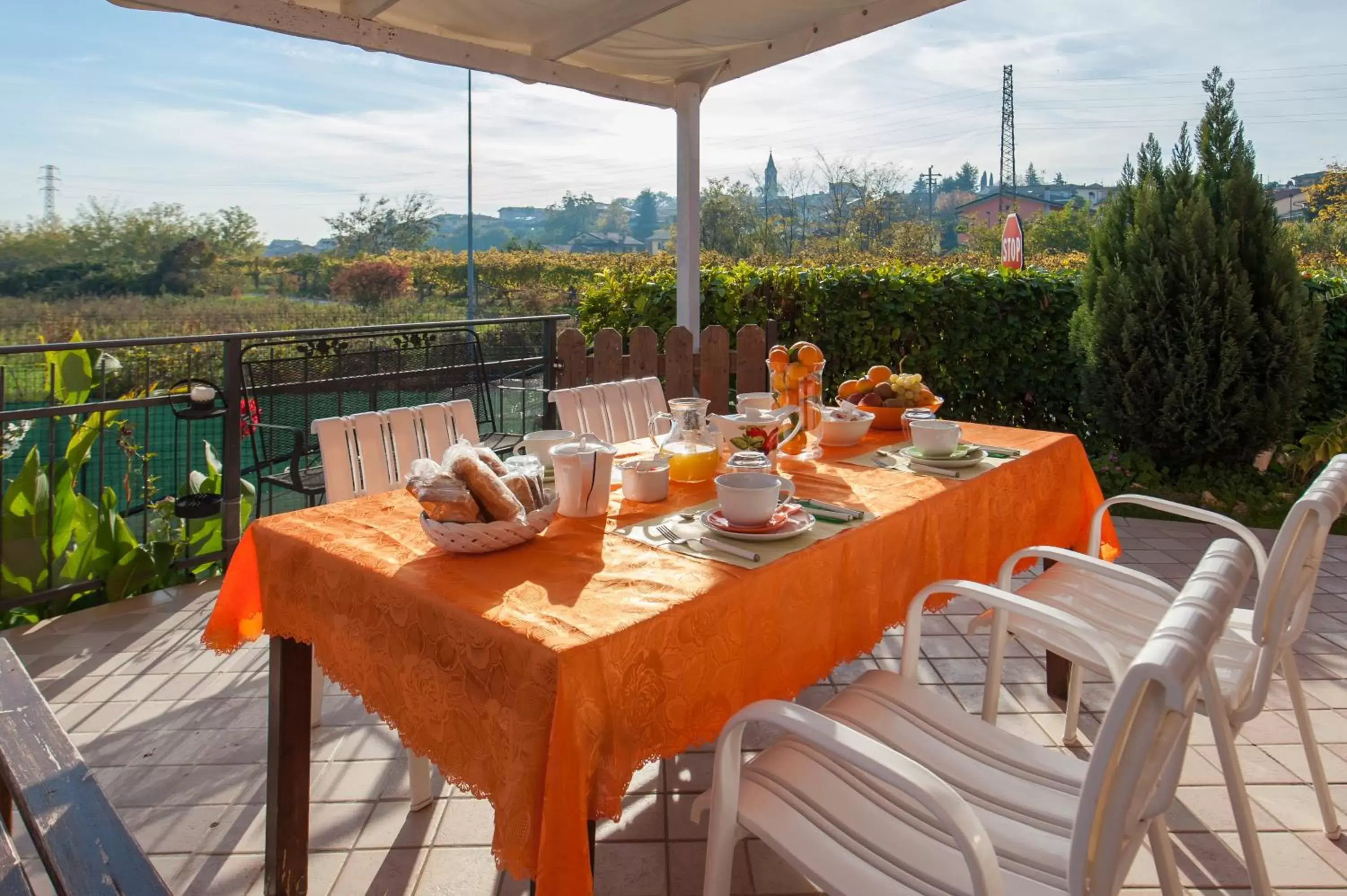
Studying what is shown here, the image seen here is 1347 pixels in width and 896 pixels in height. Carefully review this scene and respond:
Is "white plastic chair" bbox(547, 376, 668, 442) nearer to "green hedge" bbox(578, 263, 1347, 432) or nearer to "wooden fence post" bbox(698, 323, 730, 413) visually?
"wooden fence post" bbox(698, 323, 730, 413)

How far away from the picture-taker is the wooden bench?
813mm

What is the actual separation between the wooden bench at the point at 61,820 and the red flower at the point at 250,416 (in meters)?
2.72

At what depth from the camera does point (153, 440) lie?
362cm

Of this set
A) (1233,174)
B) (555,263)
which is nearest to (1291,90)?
(555,263)

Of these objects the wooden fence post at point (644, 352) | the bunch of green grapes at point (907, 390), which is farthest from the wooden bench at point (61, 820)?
the wooden fence post at point (644, 352)

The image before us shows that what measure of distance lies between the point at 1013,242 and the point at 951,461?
8693 millimetres

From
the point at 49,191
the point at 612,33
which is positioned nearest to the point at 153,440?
the point at 612,33

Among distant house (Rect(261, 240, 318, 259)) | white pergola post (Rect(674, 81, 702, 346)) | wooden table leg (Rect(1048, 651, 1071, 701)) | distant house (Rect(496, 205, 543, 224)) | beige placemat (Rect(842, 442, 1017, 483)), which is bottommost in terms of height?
wooden table leg (Rect(1048, 651, 1071, 701))

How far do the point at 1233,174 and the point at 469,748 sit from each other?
506 cm

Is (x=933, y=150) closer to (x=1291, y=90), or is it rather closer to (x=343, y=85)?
(x=1291, y=90)

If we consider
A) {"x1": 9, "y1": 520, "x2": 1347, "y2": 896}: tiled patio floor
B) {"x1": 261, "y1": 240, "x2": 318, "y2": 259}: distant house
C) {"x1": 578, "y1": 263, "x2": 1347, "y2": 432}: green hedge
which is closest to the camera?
{"x1": 9, "y1": 520, "x2": 1347, "y2": 896}: tiled patio floor

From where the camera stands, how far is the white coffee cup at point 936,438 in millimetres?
2055

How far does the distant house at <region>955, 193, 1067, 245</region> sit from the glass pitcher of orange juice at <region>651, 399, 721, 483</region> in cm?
3468

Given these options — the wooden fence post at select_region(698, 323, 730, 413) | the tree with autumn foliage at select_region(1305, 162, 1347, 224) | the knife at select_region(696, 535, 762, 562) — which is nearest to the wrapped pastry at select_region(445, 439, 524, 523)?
the knife at select_region(696, 535, 762, 562)
